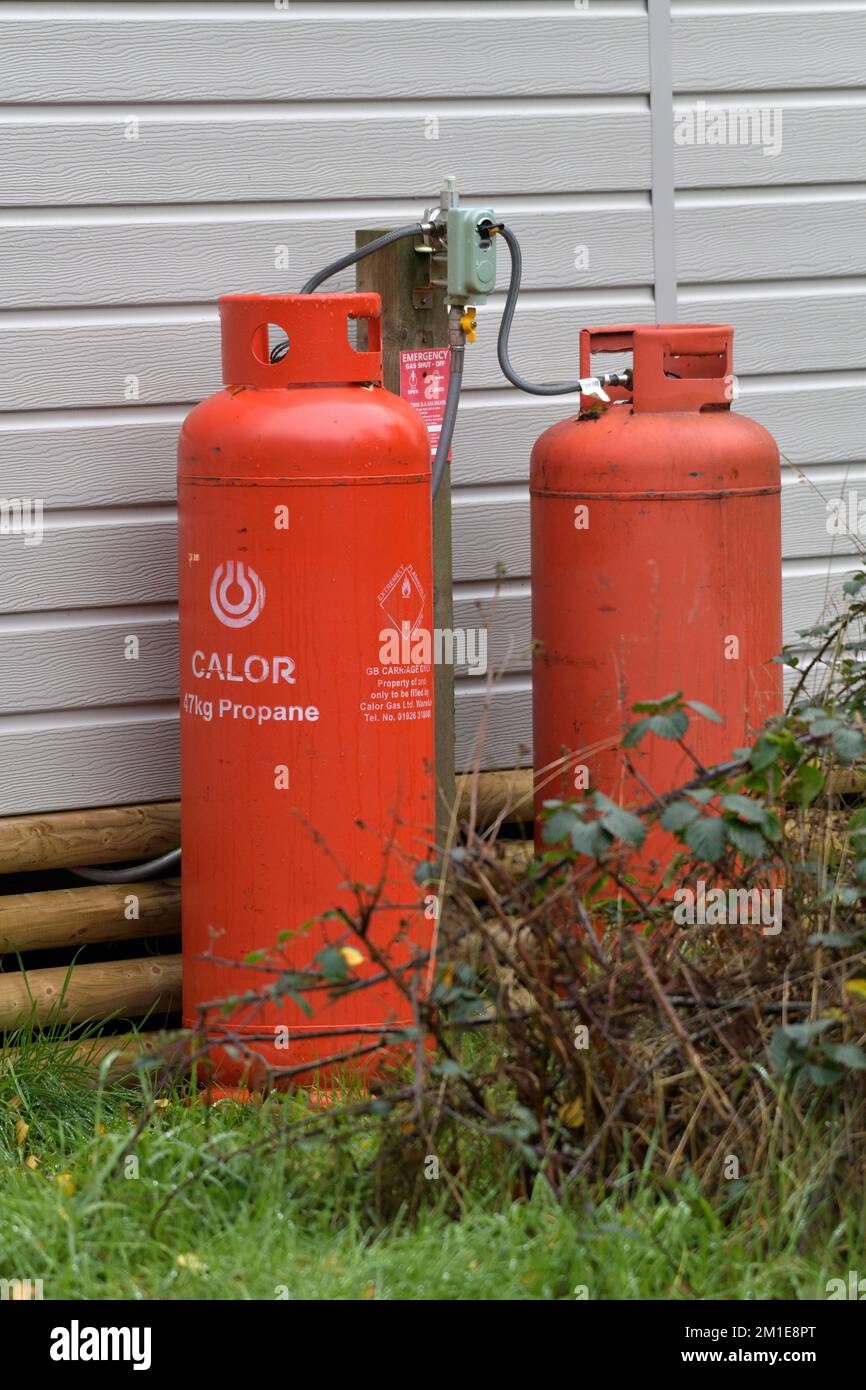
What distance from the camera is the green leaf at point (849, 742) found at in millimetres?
3143

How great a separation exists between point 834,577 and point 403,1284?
9.36 feet

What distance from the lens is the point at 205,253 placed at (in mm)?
4438

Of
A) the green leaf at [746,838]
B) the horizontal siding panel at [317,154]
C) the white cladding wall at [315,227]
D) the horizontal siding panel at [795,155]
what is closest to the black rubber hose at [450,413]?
the white cladding wall at [315,227]

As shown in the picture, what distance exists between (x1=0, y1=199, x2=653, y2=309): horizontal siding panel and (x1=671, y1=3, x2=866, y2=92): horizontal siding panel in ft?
1.58

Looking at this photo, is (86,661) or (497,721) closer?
(86,661)

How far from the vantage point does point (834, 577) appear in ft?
17.1

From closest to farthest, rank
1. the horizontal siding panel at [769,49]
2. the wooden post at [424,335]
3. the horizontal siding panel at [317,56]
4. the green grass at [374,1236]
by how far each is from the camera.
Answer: the green grass at [374,1236] < the horizontal siding panel at [317,56] < the wooden post at [424,335] < the horizontal siding panel at [769,49]

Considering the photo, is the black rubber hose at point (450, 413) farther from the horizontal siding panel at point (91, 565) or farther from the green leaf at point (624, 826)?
the green leaf at point (624, 826)

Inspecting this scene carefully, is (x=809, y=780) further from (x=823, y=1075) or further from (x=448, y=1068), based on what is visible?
(x=448, y=1068)

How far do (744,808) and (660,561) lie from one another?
4.25ft

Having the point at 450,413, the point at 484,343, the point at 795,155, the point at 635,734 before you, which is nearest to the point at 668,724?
the point at 635,734

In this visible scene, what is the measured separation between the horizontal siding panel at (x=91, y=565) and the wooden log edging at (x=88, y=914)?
0.67 meters

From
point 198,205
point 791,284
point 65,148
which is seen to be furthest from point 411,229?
point 791,284

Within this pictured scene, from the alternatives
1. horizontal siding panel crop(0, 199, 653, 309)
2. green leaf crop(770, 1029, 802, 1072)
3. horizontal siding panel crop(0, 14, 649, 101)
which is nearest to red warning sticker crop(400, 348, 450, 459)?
horizontal siding panel crop(0, 199, 653, 309)
